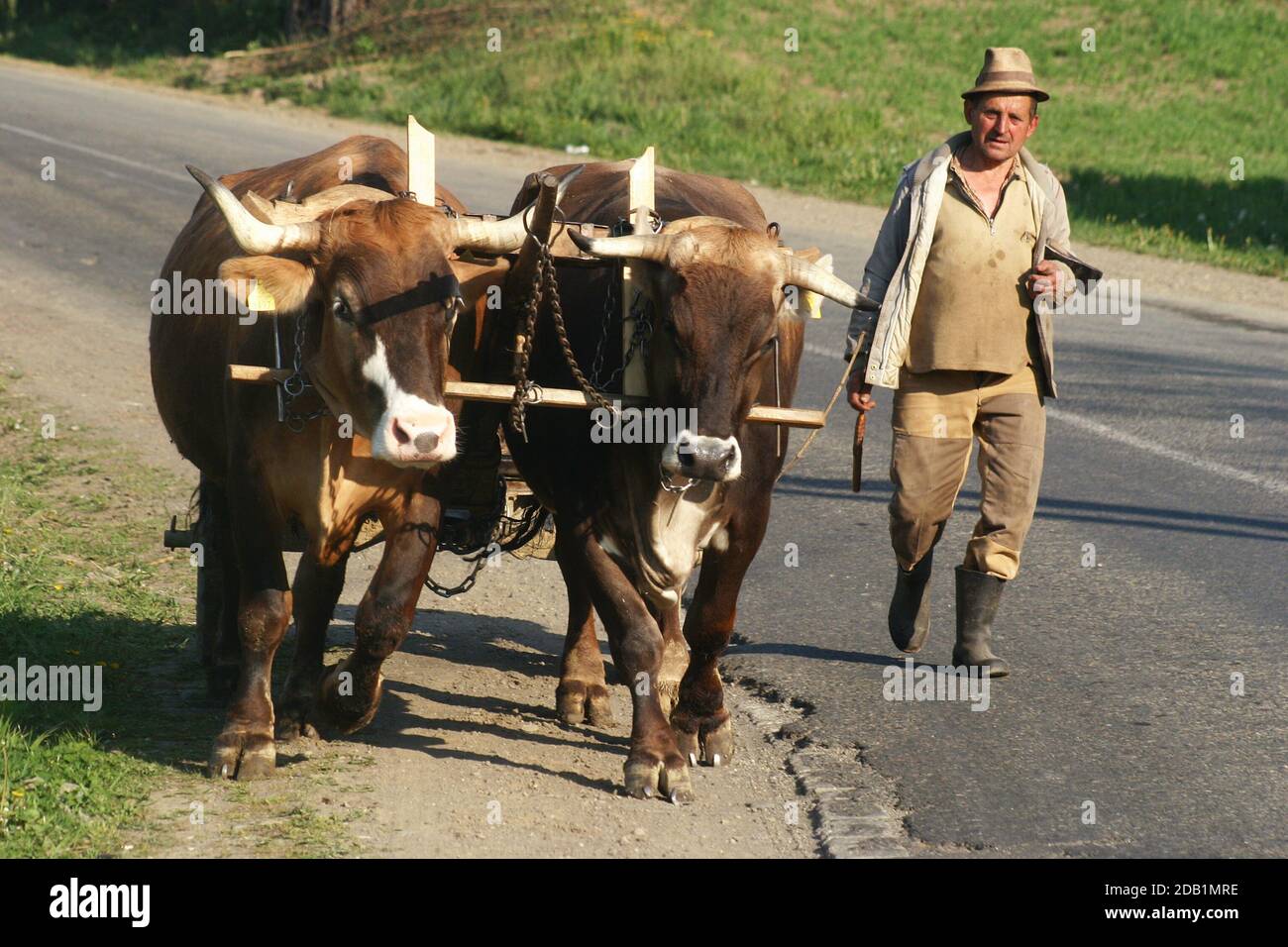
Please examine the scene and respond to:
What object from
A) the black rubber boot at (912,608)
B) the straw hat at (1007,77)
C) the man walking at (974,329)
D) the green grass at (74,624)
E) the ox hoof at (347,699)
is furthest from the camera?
the black rubber boot at (912,608)

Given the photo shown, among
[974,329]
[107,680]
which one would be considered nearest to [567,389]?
[974,329]

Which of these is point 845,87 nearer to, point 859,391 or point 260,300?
point 859,391

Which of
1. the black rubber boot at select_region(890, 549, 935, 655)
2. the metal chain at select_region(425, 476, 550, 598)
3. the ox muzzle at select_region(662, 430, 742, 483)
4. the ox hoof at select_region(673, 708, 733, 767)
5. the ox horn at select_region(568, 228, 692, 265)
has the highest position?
the ox horn at select_region(568, 228, 692, 265)

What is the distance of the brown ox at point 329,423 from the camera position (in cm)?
552

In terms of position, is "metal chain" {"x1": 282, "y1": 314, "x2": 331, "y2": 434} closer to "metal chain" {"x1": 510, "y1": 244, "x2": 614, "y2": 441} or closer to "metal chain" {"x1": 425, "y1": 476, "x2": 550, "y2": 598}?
"metal chain" {"x1": 510, "y1": 244, "x2": 614, "y2": 441}

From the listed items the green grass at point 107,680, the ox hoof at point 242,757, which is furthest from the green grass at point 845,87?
the ox hoof at point 242,757

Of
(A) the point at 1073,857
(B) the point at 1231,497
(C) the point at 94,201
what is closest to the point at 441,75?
(C) the point at 94,201

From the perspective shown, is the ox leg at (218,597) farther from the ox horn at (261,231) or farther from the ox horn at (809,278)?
the ox horn at (809,278)

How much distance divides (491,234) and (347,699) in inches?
67.9

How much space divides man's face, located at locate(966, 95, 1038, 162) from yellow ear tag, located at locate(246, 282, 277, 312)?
2854 mm

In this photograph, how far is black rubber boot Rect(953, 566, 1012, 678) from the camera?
7.11 m

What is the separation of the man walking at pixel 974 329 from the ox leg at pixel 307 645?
2192 millimetres

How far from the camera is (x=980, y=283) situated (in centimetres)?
702

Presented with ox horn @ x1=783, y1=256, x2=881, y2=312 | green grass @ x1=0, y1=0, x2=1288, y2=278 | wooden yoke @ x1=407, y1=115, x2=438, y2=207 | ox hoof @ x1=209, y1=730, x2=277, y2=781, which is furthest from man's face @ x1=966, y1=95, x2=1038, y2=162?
green grass @ x1=0, y1=0, x2=1288, y2=278
